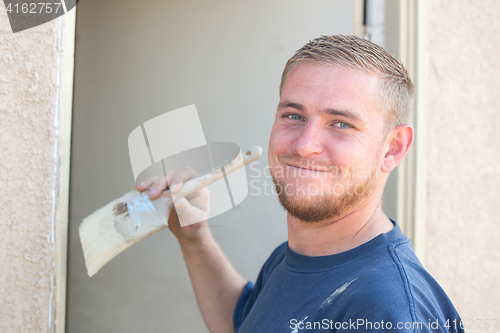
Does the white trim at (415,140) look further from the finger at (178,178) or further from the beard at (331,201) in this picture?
the finger at (178,178)

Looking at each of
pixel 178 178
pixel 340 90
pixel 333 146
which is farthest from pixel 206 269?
pixel 340 90

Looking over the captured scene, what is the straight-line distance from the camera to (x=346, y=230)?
1051 mm

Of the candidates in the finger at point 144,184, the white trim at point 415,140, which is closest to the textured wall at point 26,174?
the finger at point 144,184

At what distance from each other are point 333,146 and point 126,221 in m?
0.71

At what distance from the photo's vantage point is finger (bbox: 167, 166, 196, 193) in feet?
4.17

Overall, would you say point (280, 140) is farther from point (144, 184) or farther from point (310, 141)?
point (144, 184)

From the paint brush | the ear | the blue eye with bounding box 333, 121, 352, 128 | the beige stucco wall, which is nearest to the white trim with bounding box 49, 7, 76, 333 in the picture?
the beige stucco wall

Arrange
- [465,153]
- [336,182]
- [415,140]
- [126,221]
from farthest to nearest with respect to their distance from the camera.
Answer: [465,153] < [415,140] < [126,221] < [336,182]

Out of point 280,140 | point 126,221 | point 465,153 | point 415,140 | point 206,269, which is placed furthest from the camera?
point 465,153

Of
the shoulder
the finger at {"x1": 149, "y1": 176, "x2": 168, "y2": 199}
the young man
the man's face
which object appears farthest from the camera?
the finger at {"x1": 149, "y1": 176, "x2": 168, "y2": 199}

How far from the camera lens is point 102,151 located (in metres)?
1.72

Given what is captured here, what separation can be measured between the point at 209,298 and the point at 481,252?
1.56 meters

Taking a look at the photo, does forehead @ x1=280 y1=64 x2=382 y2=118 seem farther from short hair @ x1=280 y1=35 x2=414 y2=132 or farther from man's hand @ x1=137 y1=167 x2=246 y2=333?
man's hand @ x1=137 y1=167 x2=246 y2=333

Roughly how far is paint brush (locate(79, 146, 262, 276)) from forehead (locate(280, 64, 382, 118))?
29 centimetres
